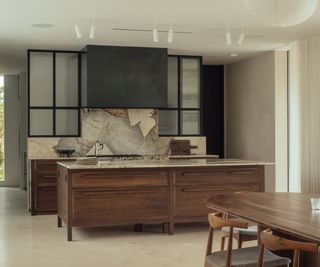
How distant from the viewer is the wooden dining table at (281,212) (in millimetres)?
2959

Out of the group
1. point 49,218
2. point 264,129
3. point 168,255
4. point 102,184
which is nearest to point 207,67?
point 264,129

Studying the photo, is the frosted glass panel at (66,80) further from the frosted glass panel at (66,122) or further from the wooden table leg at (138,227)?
the wooden table leg at (138,227)

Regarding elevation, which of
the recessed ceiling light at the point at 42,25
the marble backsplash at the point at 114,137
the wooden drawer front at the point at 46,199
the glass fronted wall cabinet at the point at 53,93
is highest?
the recessed ceiling light at the point at 42,25

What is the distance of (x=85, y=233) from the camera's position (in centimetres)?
670

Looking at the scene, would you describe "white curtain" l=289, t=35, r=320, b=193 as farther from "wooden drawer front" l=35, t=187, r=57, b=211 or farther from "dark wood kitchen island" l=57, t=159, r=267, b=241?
"wooden drawer front" l=35, t=187, r=57, b=211

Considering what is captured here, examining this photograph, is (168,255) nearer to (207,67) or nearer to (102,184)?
(102,184)

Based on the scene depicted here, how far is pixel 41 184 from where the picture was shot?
832cm

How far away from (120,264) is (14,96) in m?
8.69

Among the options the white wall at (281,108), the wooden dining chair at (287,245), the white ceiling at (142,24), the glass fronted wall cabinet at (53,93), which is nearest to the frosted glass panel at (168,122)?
the white ceiling at (142,24)

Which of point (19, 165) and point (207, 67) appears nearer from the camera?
point (207, 67)

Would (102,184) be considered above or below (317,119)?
below

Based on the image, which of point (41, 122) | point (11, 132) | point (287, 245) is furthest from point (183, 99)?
point (287, 245)

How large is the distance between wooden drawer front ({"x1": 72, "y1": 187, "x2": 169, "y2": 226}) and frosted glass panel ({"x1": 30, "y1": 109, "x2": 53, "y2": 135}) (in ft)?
9.72

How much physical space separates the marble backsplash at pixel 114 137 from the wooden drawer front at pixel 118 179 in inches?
102
